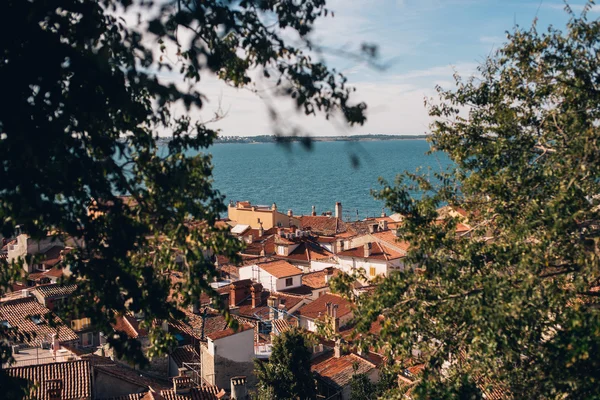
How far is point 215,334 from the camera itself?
65.8 ft

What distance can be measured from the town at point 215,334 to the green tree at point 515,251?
1.77ft

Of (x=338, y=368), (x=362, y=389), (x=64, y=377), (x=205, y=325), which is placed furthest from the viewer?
(x=205, y=325)

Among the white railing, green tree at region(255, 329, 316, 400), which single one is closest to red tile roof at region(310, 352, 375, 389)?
green tree at region(255, 329, 316, 400)

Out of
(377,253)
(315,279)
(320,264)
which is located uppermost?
(377,253)

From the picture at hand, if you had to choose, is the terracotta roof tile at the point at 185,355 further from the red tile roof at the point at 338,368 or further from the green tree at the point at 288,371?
the red tile roof at the point at 338,368

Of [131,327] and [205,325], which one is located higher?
[131,327]

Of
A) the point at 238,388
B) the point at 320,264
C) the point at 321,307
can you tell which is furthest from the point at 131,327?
the point at 320,264

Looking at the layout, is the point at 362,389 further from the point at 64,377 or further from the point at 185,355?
the point at 64,377

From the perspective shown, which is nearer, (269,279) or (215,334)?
(215,334)

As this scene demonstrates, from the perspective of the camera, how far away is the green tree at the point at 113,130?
17.0 feet

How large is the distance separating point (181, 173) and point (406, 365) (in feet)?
16.7

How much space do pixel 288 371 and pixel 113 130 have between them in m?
13.5

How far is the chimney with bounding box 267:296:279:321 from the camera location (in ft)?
91.2

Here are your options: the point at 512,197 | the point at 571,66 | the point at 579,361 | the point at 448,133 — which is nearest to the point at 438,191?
the point at 448,133
